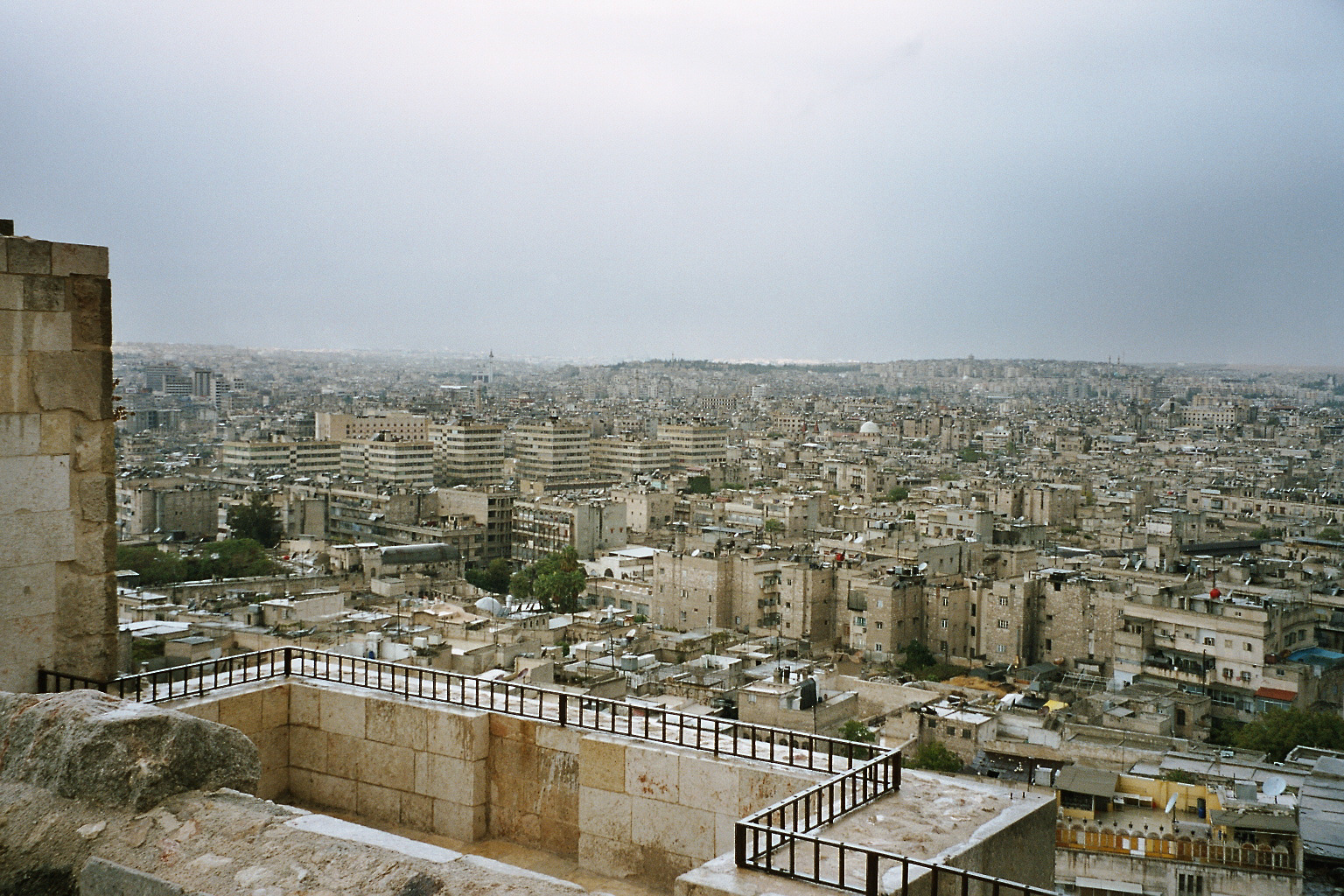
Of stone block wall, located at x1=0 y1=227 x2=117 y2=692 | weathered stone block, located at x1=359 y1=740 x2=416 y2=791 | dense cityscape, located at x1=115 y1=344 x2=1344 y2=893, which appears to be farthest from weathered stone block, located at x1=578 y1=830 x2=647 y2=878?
dense cityscape, located at x1=115 y1=344 x2=1344 y2=893

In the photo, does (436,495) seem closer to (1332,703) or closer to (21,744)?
(1332,703)

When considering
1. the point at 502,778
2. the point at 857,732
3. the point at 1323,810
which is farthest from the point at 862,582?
the point at 502,778

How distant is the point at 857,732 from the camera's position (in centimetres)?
1590

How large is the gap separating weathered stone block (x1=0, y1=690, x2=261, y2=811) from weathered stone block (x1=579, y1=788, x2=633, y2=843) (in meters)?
1.23

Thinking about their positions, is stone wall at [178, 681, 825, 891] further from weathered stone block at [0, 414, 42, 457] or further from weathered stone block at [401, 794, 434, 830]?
weathered stone block at [0, 414, 42, 457]

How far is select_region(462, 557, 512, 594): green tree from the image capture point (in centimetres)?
3303

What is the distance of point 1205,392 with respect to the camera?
84.6 meters

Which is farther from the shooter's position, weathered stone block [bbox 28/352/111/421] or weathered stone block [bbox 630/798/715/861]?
weathered stone block [bbox 28/352/111/421]

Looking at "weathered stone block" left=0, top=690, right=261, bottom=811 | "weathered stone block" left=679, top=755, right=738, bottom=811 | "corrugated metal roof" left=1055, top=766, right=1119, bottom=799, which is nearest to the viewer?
"weathered stone block" left=0, top=690, right=261, bottom=811

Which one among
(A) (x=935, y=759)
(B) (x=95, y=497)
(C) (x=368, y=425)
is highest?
(B) (x=95, y=497)

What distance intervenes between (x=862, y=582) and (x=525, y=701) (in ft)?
74.4

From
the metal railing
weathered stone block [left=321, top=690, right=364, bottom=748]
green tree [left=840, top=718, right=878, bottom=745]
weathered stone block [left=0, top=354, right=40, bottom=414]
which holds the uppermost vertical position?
weathered stone block [left=0, top=354, right=40, bottom=414]

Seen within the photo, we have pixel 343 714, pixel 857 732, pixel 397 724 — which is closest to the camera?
pixel 397 724

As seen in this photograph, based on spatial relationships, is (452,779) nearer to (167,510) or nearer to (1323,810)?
(1323,810)
